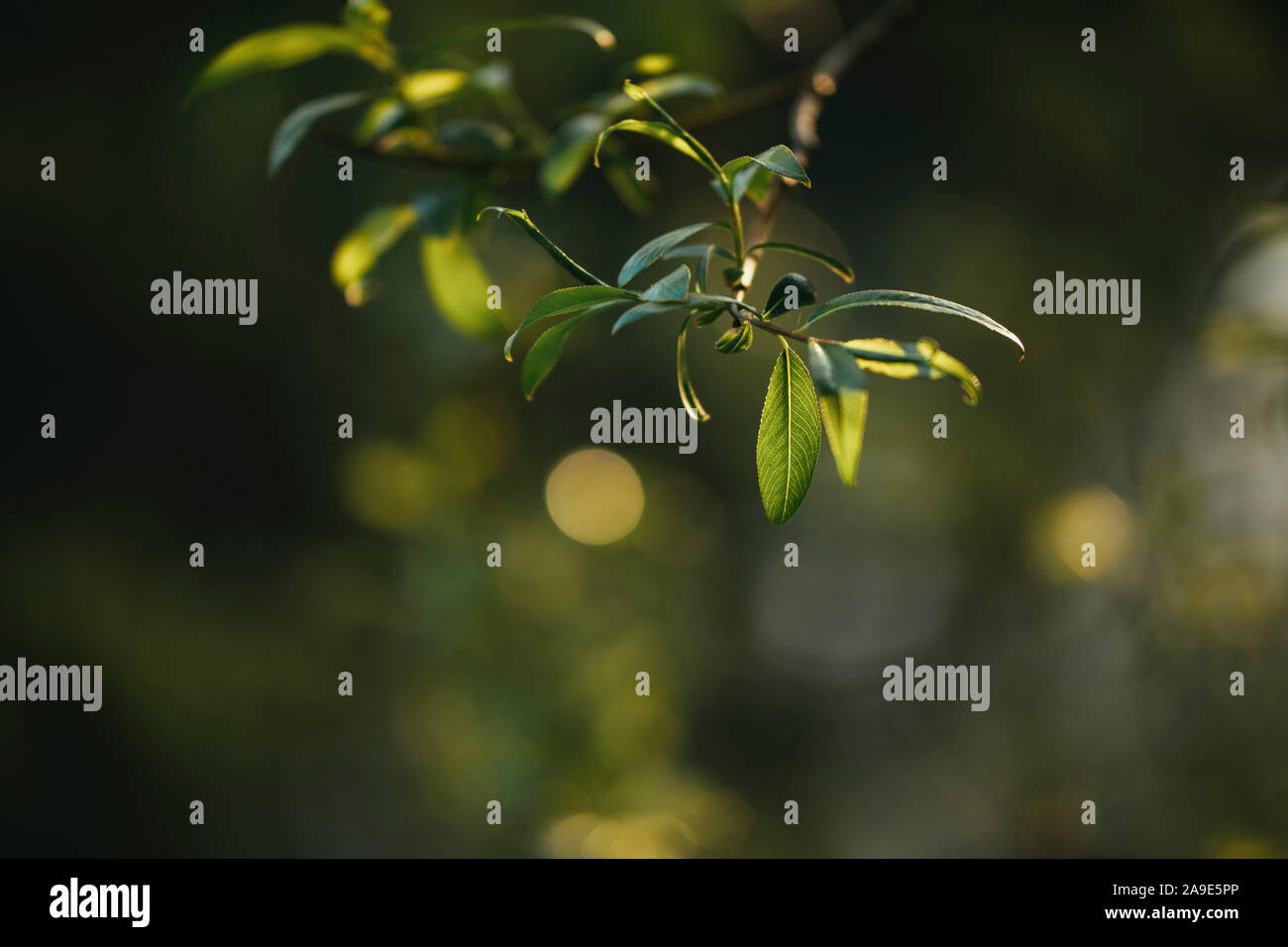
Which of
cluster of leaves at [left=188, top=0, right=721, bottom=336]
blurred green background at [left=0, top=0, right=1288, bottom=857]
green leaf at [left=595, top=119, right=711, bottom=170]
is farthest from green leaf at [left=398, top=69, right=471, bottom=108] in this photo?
blurred green background at [left=0, top=0, right=1288, bottom=857]

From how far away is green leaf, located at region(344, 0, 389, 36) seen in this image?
433 millimetres

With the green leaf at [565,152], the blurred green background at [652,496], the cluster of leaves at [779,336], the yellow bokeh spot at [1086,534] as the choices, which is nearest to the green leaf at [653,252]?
the cluster of leaves at [779,336]

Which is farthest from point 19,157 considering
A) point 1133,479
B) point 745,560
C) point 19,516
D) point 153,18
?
point 1133,479

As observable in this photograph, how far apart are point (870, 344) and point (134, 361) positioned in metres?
1.31

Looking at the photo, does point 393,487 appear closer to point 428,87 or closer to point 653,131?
point 428,87

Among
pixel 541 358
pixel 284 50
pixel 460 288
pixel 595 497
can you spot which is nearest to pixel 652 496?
pixel 595 497

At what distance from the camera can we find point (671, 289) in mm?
251

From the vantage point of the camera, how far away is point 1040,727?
1.13 metres

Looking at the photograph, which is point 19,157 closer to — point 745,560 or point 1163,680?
point 745,560

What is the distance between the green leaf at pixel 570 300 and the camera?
263 millimetres

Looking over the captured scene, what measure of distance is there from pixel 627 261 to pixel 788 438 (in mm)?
252

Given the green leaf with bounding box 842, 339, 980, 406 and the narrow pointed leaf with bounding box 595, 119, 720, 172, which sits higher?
the narrow pointed leaf with bounding box 595, 119, 720, 172

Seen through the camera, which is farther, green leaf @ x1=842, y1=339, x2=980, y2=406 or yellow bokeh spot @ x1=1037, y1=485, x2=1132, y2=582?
yellow bokeh spot @ x1=1037, y1=485, x2=1132, y2=582

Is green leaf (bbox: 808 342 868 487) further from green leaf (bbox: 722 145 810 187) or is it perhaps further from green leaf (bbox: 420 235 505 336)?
green leaf (bbox: 420 235 505 336)
